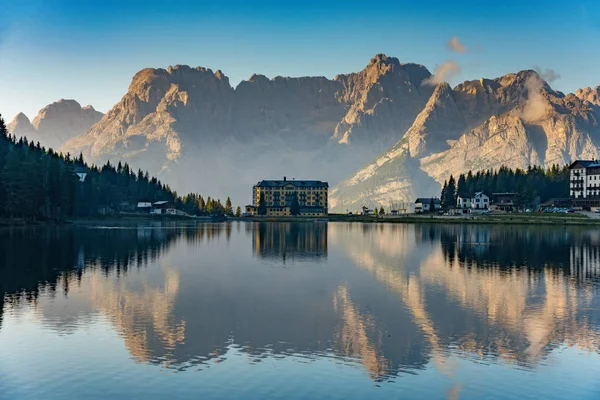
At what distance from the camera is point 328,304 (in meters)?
50.5

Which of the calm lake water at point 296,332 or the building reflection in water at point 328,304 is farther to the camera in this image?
the building reflection in water at point 328,304

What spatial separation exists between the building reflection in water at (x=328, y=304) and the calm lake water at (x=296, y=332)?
18cm

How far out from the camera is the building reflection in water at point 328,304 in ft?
117

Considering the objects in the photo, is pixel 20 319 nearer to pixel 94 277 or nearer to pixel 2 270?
pixel 94 277

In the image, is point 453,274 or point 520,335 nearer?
point 520,335

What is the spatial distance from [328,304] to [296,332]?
10.9 m

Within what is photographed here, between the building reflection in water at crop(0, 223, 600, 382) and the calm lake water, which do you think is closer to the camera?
the calm lake water

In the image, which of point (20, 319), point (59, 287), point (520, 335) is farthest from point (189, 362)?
point (59, 287)

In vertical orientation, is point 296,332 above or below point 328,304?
below

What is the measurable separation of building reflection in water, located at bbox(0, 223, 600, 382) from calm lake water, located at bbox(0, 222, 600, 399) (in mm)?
176

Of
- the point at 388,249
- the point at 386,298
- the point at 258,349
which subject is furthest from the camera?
the point at 388,249

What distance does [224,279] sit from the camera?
6656 centimetres

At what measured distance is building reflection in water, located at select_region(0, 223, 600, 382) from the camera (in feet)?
117

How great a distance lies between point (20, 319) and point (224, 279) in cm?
2654
